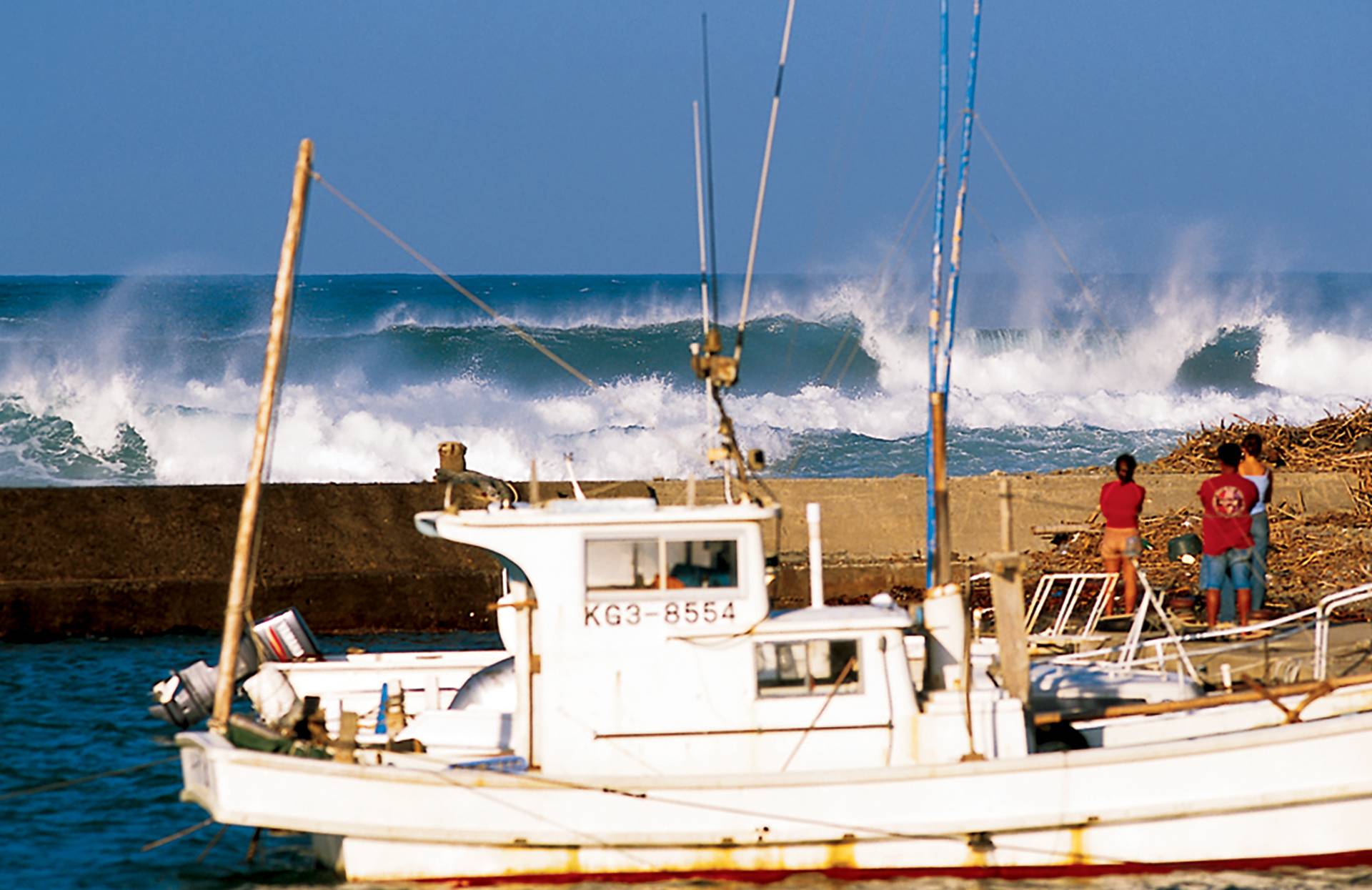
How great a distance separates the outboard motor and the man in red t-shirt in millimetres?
7248

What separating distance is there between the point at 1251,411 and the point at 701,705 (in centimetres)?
3577

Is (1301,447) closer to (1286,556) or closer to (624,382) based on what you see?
(1286,556)

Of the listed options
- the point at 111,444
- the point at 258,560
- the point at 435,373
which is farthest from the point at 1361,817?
the point at 435,373

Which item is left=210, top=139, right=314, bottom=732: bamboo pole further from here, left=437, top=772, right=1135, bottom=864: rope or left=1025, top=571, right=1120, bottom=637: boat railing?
left=1025, top=571, right=1120, bottom=637: boat railing

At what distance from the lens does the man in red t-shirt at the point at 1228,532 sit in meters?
13.6

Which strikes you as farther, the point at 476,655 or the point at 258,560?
the point at 258,560

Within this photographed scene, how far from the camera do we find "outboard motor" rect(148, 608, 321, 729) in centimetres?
1209

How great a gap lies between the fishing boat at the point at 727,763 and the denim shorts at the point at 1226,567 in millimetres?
3081

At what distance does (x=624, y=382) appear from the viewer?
151 feet

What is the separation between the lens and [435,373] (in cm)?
4950

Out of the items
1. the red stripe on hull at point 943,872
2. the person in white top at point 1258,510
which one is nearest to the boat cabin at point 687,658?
the red stripe on hull at point 943,872

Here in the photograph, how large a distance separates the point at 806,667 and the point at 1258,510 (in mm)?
5139

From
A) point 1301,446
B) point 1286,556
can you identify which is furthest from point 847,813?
point 1301,446

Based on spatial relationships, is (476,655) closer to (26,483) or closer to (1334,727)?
(1334,727)
